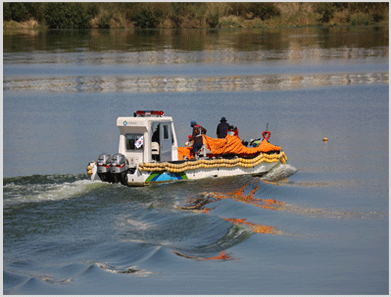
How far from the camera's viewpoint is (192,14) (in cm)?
10981

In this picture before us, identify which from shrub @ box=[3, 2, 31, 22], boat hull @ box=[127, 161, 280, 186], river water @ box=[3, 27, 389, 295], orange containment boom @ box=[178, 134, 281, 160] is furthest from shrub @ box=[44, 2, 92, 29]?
boat hull @ box=[127, 161, 280, 186]

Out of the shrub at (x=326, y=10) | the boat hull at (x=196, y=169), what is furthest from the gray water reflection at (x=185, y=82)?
the shrub at (x=326, y=10)

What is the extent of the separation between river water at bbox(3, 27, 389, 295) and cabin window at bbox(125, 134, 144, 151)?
1571 millimetres

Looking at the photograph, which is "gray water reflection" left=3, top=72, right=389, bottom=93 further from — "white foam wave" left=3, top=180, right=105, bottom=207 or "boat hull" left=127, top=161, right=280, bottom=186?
"white foam wave" left=3, top=180, right=105, bottom=207

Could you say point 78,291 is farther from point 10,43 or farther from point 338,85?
point 10,43

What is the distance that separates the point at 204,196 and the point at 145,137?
2.93 m

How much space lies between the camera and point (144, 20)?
11200cm

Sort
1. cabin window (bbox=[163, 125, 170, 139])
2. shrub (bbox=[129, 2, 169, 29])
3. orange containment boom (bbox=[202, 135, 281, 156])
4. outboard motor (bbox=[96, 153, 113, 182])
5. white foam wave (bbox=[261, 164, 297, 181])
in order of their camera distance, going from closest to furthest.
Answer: outboard motor (bbox=[96, 153, 113, 182]) → cabin window (bbox=[163, 125, 170, 139]) → orange containment boom (bbox=[202, 135, 281, 156]) → white foam wave (bbox=[261, 164, 297, 181]) → shrub (bbox=[129, 2, 169, 29])

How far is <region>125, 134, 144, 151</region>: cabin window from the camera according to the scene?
23.3m

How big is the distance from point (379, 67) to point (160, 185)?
43031 millimetres

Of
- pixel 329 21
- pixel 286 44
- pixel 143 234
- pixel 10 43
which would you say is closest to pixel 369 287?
pixel 143 234

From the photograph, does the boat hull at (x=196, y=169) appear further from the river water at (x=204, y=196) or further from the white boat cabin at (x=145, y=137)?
the white boat cabin at (x=145, y=137)

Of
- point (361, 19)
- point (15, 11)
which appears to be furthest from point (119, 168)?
point (361, 19)

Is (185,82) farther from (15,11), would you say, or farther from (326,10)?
(15,11)
